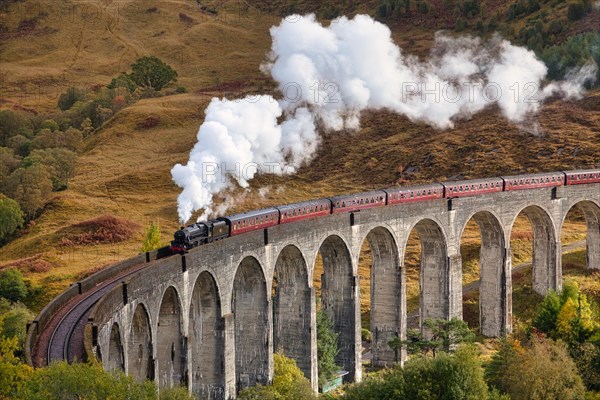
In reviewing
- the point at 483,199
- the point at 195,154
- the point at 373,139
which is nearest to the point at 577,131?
the point at 373,139

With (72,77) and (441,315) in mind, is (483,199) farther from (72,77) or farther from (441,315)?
(72,77)

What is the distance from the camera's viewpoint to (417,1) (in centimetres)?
16812

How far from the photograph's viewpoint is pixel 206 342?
48531mm

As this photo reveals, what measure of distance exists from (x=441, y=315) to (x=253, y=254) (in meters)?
17.9

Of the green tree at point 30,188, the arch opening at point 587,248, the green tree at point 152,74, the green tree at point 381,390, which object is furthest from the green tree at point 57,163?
the green tree at point 381,390

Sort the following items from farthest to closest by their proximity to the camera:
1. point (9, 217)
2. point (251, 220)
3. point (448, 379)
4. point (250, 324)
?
point (9, 217), point (250, 324), point (251, 220), point (448, 379)

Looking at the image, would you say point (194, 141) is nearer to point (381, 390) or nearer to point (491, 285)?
point (491, 285)

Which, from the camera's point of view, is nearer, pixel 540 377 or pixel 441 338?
pixel 540 377

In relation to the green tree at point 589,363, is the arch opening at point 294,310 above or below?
above

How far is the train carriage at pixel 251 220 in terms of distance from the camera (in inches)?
1955

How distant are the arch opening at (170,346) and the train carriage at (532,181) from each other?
1173 inches

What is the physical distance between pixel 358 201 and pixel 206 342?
49.0ft

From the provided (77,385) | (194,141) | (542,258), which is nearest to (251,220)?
(77,385)

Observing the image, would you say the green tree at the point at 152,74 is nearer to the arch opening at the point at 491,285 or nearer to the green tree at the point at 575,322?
the arch opening at the point at 491,285
